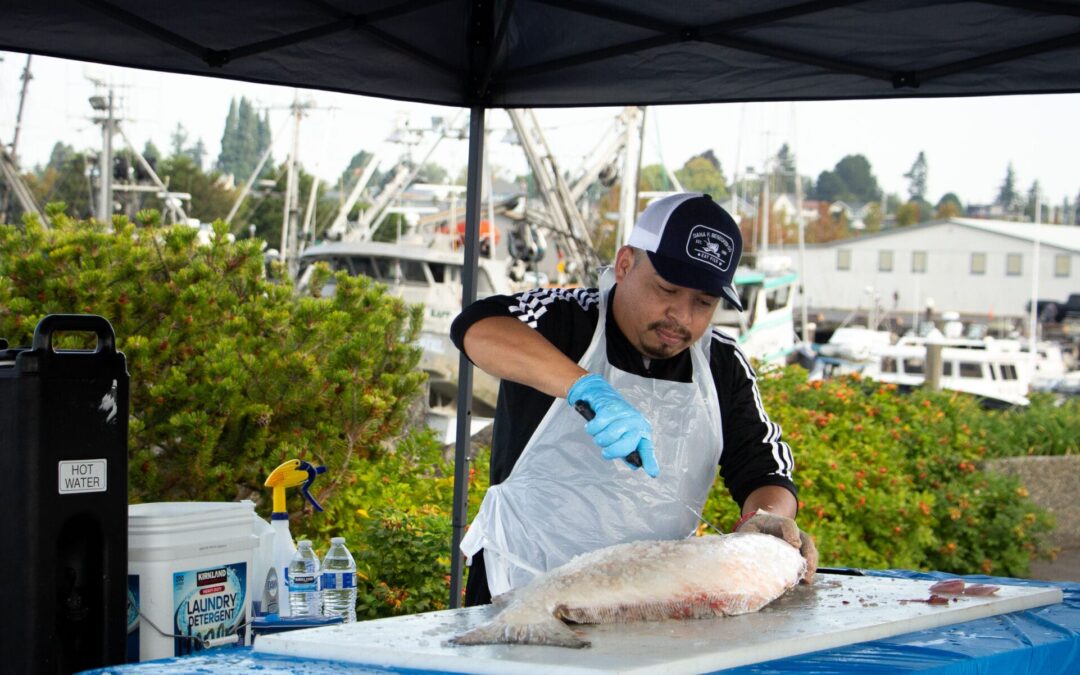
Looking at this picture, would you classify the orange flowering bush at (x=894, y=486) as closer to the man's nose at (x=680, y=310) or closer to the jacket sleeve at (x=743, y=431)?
the jacket sleeve at (x=743, y=431)

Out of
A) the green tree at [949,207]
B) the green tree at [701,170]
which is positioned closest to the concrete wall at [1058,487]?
the green tree at [701,170]

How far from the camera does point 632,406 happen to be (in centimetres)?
331

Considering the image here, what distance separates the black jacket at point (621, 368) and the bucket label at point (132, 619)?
3.76 ft

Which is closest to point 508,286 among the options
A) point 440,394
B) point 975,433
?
point 440,394

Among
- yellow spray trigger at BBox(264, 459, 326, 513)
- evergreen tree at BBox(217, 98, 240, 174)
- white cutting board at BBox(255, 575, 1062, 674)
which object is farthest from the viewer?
evergreen tree at BBox(217, 98, 240, 174)

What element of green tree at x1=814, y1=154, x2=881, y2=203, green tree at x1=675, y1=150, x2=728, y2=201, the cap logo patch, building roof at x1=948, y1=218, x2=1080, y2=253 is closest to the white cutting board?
the cap logo patch

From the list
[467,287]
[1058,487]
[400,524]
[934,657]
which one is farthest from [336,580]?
[1058,487]

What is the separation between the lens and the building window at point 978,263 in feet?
224

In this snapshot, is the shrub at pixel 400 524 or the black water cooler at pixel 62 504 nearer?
the black water cooler at pixel 62 504

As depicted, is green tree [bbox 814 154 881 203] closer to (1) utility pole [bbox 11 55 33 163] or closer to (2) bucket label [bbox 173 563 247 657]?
(1) utility pole [bbox 11 55 33 163]

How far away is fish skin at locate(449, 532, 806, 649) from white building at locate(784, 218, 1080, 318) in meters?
→ 64.2

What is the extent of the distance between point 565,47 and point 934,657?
286 cm

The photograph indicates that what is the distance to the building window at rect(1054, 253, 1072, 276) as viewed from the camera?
219 ft

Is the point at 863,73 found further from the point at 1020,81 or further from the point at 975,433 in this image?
the point at 975,433
